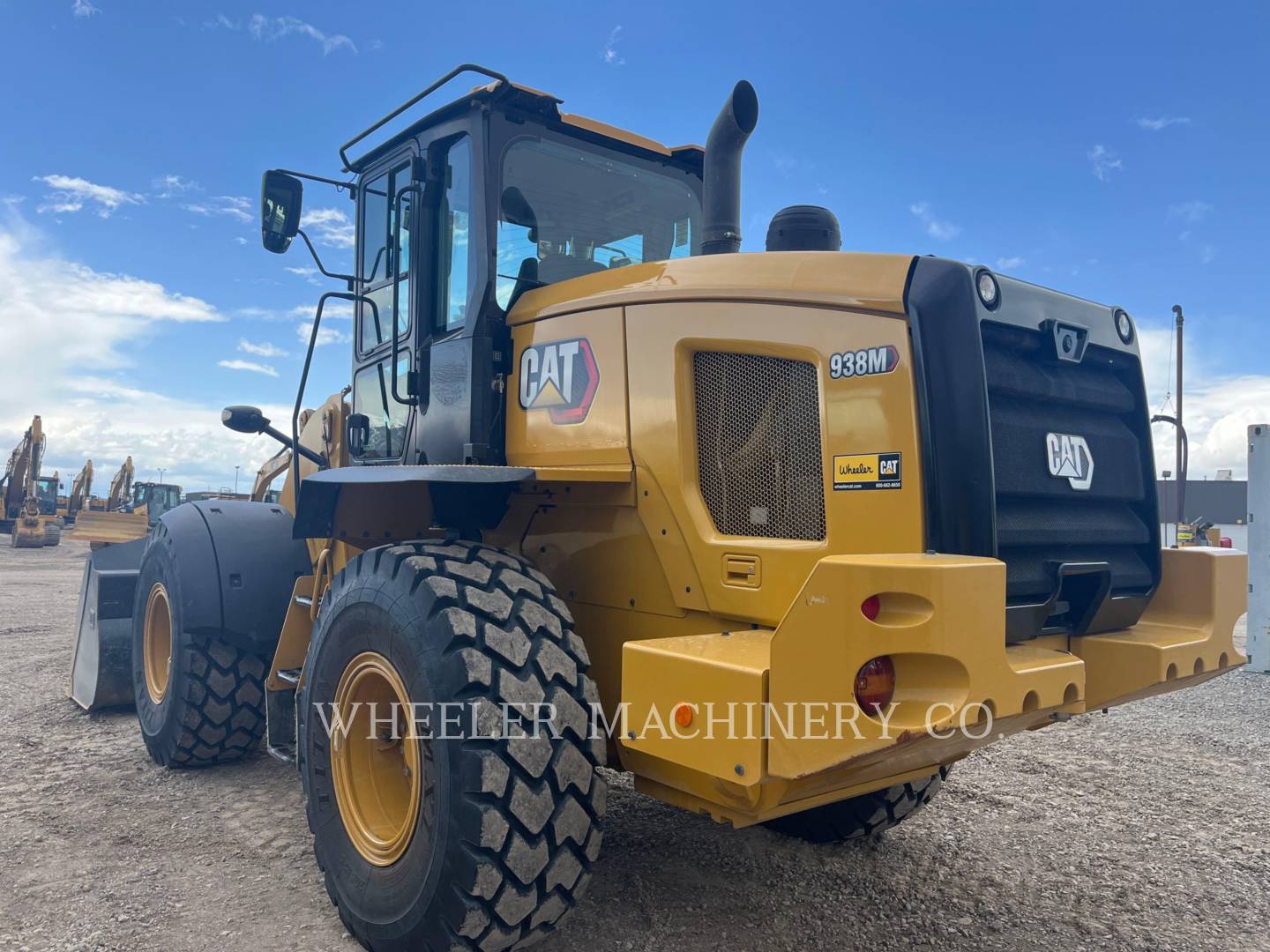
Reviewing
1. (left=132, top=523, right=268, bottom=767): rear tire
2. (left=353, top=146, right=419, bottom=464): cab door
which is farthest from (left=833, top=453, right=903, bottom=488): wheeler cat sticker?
(left=132, top=523, right=268, bottom=767): rear tire

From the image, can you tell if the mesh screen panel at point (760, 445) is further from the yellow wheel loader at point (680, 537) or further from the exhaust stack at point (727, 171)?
the exhaust stack at point (727, 171)

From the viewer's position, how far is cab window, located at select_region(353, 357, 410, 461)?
4234 millimetres

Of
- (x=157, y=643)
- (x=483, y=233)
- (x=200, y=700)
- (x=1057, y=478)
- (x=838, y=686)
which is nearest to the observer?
(x=838, y=686)

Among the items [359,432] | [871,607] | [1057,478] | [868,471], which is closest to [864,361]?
[868,471]

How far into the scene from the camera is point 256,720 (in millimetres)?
5145

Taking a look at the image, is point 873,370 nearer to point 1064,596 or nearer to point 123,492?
point 1064,596

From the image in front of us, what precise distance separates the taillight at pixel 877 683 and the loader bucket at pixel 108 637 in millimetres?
5318

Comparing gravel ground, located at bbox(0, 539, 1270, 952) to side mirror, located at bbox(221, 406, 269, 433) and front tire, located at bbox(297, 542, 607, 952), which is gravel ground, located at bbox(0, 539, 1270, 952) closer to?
front tire, located at bbox(297, 542, 607, 952)

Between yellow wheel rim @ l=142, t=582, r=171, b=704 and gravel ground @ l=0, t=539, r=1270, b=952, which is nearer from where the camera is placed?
gravel ground @ l=0, t=539, r=1270, b=952

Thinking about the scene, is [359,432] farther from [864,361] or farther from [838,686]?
[838,686]

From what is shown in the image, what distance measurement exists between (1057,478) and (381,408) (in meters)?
2.99

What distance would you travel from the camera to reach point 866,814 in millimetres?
3928

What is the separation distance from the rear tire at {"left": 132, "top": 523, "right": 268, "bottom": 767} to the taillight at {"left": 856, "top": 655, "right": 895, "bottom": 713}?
3.83 meters
